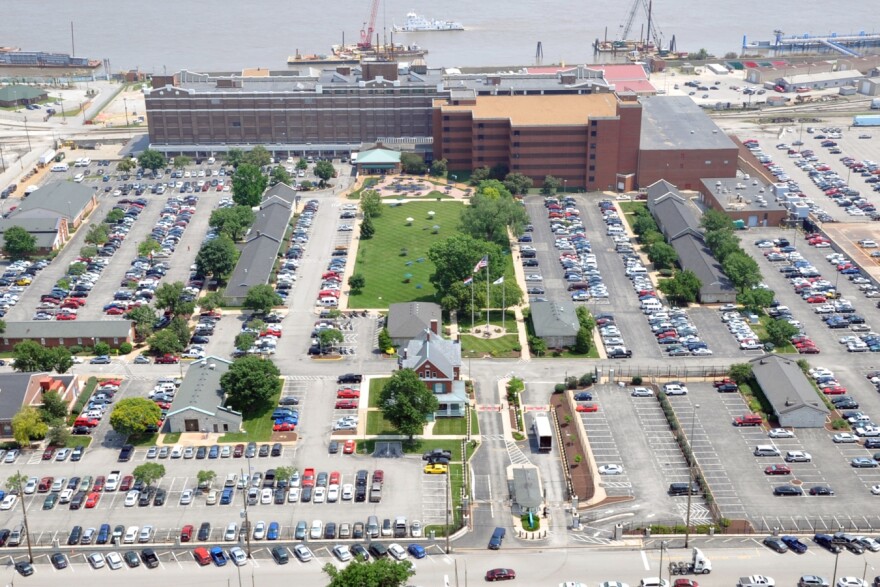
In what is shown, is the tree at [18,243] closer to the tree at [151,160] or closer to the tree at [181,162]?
the tree at [151,160]

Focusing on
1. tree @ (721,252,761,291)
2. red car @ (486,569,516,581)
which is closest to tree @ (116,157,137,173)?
tree @ (721,252,761,291)

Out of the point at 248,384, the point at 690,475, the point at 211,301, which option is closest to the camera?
the point at 690,475

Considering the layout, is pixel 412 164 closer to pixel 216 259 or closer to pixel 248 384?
pixel 216 259

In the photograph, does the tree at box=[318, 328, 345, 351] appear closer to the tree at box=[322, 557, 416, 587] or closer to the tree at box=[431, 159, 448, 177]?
the tree at box=[322, 557, 416, 587]

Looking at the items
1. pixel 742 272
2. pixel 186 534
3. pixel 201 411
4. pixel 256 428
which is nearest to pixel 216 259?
pixel 201 411

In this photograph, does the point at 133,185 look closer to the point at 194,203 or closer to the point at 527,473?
the point at 194,203

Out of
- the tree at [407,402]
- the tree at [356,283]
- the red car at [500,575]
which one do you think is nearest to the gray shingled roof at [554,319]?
the tree at [356,283]
